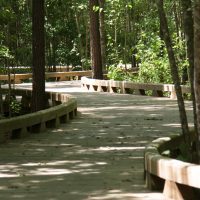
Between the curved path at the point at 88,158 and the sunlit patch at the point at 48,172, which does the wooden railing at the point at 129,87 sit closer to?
the curved path at the point at 88,158

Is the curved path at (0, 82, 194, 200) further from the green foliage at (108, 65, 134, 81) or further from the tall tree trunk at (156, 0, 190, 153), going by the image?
the green foliage at (108, 65, 134, 81)

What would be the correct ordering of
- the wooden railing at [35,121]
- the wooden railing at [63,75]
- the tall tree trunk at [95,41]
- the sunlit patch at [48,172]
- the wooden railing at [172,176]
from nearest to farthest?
1. the wooden railing at [172,176]
2. the sunlit patch at [48,172]
3. the wooden railing at [35,121]
4. the tall tree trunk at [95,41]
5. the wooden railing at [63,75]

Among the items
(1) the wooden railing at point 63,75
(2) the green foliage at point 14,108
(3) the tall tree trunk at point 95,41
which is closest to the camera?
(2) the green foliage at point 14,108

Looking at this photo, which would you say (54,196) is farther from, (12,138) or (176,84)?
(12,138)

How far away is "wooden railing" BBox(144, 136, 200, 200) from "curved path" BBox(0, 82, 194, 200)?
0.18 meters

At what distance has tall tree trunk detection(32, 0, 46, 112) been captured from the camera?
1524 centimetres

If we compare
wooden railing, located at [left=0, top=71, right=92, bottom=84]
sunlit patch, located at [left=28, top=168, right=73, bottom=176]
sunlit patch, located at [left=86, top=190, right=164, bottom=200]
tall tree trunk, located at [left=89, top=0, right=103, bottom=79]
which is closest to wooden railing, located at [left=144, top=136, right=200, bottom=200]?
sunlit patch, located at [left=86, top=190, right=164, bottom=200]

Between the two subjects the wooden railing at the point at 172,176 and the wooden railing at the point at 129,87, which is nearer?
the wooden railing at the point at 172,176

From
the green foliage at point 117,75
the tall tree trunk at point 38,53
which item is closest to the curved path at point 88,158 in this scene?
the tall tree trunk at point 38,53

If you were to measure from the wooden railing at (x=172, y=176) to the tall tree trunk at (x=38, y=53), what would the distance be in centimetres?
880

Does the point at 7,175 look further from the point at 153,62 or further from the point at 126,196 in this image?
the point at 153,62

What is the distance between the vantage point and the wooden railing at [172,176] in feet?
17.9

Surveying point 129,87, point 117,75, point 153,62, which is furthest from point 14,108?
point 117,75

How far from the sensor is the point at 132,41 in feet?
135
